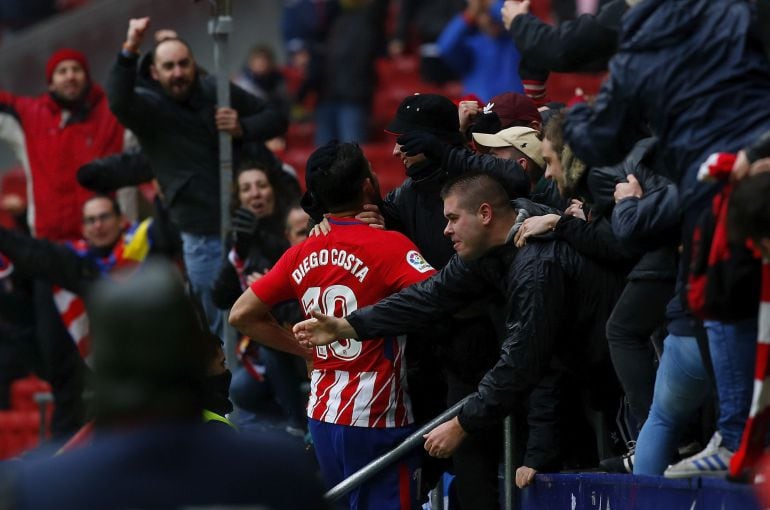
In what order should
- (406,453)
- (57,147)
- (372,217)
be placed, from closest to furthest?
(406,453) → (372,217) → (57,147)

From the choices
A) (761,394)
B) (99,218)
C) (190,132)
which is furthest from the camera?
(99,218)

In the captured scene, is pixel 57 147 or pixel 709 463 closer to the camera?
pixel 709 463

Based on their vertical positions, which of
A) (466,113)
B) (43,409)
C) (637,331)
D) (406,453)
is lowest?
(43,409)

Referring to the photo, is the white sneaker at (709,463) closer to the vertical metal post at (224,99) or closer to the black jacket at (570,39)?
the black jacket at (570,39)

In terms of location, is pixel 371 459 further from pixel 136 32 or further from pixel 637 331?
pixel 136 32

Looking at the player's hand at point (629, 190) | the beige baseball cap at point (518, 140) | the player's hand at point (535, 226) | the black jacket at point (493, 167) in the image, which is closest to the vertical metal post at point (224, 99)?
the beige baseball cap at point (518, 140)

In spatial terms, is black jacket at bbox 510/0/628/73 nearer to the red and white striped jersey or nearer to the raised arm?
the red and white striped jersey

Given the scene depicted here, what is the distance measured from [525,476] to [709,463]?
124 centimetres

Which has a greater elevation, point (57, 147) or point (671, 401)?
point (57, 147)

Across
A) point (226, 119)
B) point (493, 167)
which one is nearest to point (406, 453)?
point (493, 167)

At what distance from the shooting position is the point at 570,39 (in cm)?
763

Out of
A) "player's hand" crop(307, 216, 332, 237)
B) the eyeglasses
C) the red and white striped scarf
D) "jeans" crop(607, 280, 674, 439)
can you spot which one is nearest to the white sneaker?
the red and white striped scarf

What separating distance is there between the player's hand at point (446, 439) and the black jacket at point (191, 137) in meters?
3.80

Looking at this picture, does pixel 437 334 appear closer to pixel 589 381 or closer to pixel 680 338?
pixel 589 381
